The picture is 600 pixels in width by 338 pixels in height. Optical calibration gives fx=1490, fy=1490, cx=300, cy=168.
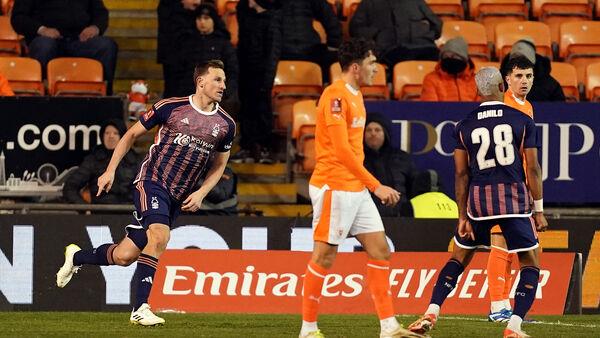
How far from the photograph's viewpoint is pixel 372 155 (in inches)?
584

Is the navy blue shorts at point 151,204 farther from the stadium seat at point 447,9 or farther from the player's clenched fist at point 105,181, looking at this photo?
the stadium seat at point 447,9

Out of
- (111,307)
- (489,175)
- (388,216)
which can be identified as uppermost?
(489,175)

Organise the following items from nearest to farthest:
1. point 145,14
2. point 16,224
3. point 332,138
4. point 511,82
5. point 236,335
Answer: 1. point 332,138
2. point 236,335
3. point 511,82
4. point 16,224
5. point 145,14

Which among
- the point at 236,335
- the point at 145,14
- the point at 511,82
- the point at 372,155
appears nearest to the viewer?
the point at 236,335

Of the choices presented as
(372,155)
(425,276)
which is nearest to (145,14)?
(372,155)

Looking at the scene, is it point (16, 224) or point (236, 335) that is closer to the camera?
point (236, 335)

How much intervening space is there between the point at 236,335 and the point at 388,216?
13.8 feet

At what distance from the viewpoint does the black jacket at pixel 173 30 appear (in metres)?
16.6

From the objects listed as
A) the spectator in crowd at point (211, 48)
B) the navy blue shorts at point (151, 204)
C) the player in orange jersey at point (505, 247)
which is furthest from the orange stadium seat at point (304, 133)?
the navy blue shorts at point (151, 204)

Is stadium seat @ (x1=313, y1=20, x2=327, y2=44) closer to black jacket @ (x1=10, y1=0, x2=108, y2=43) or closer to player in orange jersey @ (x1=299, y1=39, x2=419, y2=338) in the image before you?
black jacket @ (x1=10, y1=0, x2=108, y2=43)

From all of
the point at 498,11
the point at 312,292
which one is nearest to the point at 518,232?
the point at 312,292

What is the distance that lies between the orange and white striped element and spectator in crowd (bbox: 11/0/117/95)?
24.4ft

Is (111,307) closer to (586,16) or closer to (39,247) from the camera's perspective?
(39,247)

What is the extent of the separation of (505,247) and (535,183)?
123cm
